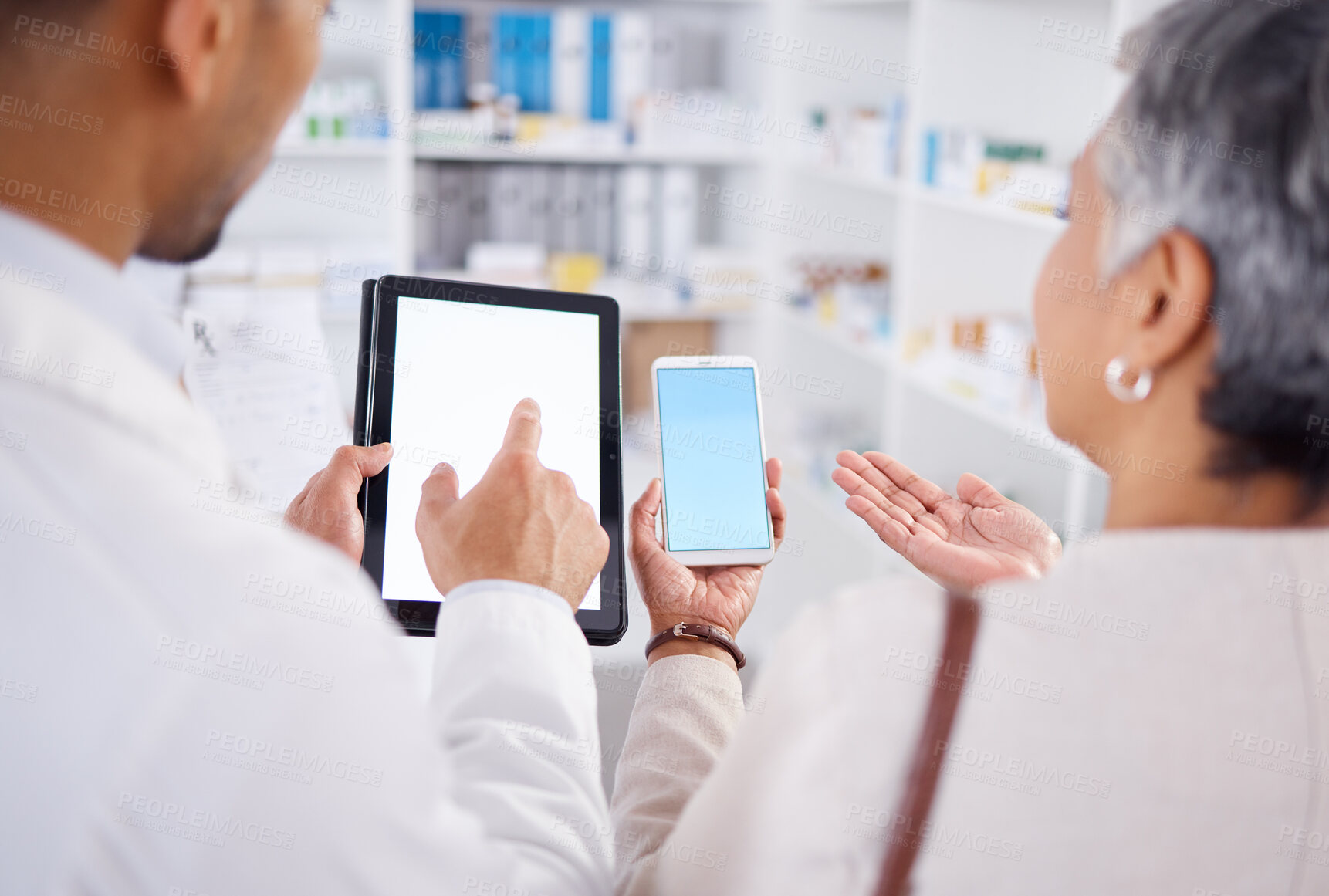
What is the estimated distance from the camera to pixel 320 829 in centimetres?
51

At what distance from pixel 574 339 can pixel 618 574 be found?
226mm

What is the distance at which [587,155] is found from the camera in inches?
104

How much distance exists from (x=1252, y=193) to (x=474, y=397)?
0.63 metres

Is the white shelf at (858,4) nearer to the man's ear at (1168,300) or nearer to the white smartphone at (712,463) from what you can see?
the white smartphone at (712,463)

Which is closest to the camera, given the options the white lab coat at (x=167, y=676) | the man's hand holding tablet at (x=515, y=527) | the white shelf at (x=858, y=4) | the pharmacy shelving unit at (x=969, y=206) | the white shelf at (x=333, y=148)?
the white lab coat at (x=167, y=676)

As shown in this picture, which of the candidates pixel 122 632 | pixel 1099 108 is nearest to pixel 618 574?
pixel 122 632

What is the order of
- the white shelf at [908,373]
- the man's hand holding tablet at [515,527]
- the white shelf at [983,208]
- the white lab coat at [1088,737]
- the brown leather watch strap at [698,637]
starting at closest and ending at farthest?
the white lab coat at [1088,737] → the man's hand holding tablet at [515,527] → the brown leather watch strap at [698,637] → the white shelf at [983,208] → the white shelf at [908,373]

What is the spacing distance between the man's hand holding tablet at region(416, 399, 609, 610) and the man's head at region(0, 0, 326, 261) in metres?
0.28

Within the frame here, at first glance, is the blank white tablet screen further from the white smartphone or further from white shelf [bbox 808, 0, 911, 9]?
white shelf [bbox 808, 0, 911, 9]

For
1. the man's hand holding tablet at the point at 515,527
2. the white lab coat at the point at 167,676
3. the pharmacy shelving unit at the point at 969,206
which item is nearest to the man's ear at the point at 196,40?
the white lab coat at the point at 167,676

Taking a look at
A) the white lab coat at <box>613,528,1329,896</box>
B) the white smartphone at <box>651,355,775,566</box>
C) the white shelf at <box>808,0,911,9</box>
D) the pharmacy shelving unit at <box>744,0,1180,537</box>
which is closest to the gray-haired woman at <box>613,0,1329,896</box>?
the white lab coat at <box>613,528,1329,896</box>

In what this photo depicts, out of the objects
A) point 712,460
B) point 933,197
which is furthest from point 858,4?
point 712,460

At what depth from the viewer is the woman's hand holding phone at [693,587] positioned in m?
0.94

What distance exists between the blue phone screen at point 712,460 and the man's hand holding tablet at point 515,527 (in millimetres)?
190
